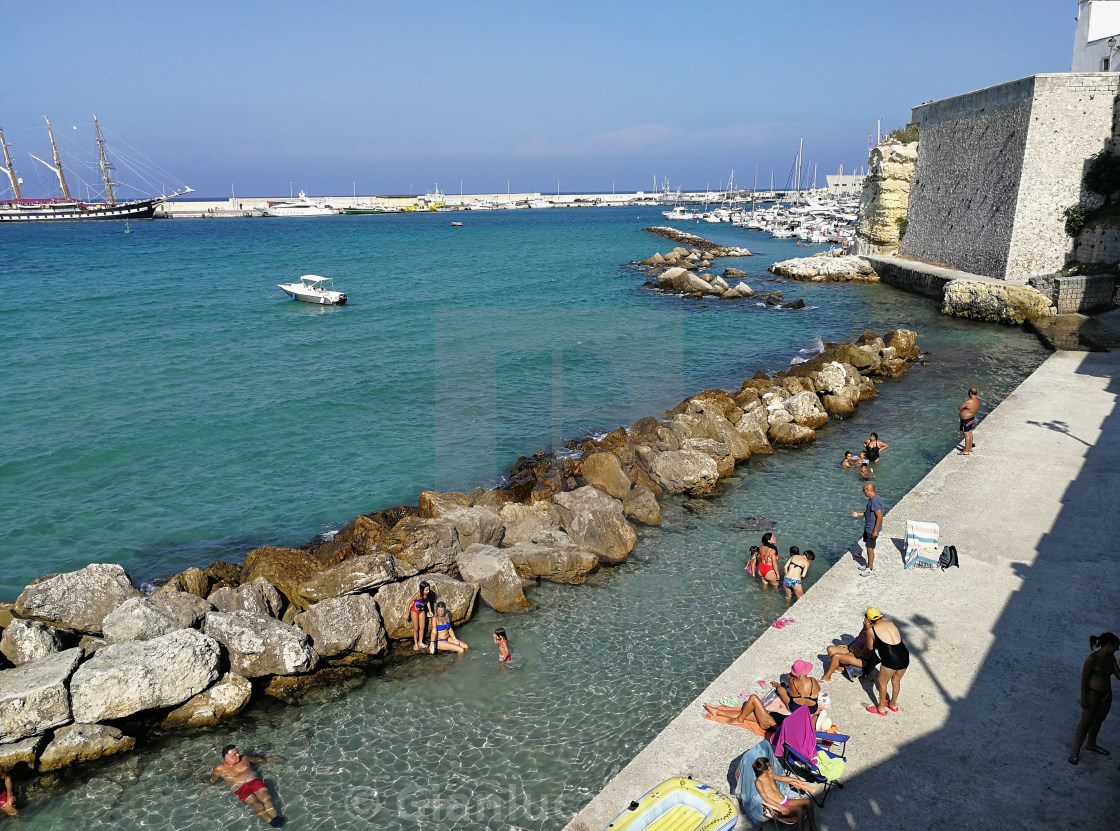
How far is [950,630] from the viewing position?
9422 mm

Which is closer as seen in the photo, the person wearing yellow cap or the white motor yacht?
the person wearing yellow cap

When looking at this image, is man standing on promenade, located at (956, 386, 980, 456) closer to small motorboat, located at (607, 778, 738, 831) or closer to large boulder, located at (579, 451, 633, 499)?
large boulder, located at (579, 451, 633, 499)

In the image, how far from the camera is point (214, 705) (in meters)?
9.64

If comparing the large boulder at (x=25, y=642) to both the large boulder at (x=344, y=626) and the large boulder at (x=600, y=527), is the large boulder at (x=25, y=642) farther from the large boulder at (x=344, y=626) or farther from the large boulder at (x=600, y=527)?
the large boulder at (x=600, y=527)

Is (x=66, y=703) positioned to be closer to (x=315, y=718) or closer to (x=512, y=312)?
(x=315, y=718)

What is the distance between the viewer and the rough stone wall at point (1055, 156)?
30562 mm

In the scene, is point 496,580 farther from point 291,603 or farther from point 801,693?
point 801,693

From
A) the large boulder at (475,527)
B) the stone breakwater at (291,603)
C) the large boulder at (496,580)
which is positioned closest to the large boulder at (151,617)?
the stone breakwater at (291,603)

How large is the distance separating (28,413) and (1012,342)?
114 feet

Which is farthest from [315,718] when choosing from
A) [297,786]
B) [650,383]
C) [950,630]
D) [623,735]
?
[650,383]

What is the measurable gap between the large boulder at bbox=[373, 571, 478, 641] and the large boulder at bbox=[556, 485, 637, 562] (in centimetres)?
253

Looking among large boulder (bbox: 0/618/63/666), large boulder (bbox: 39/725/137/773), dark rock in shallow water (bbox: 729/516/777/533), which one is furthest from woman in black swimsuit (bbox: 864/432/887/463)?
large boulder (bbox: 0/618/63/666)

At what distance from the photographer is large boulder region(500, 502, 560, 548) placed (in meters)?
13.7

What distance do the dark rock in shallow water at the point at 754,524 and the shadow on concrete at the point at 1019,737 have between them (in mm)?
4266
